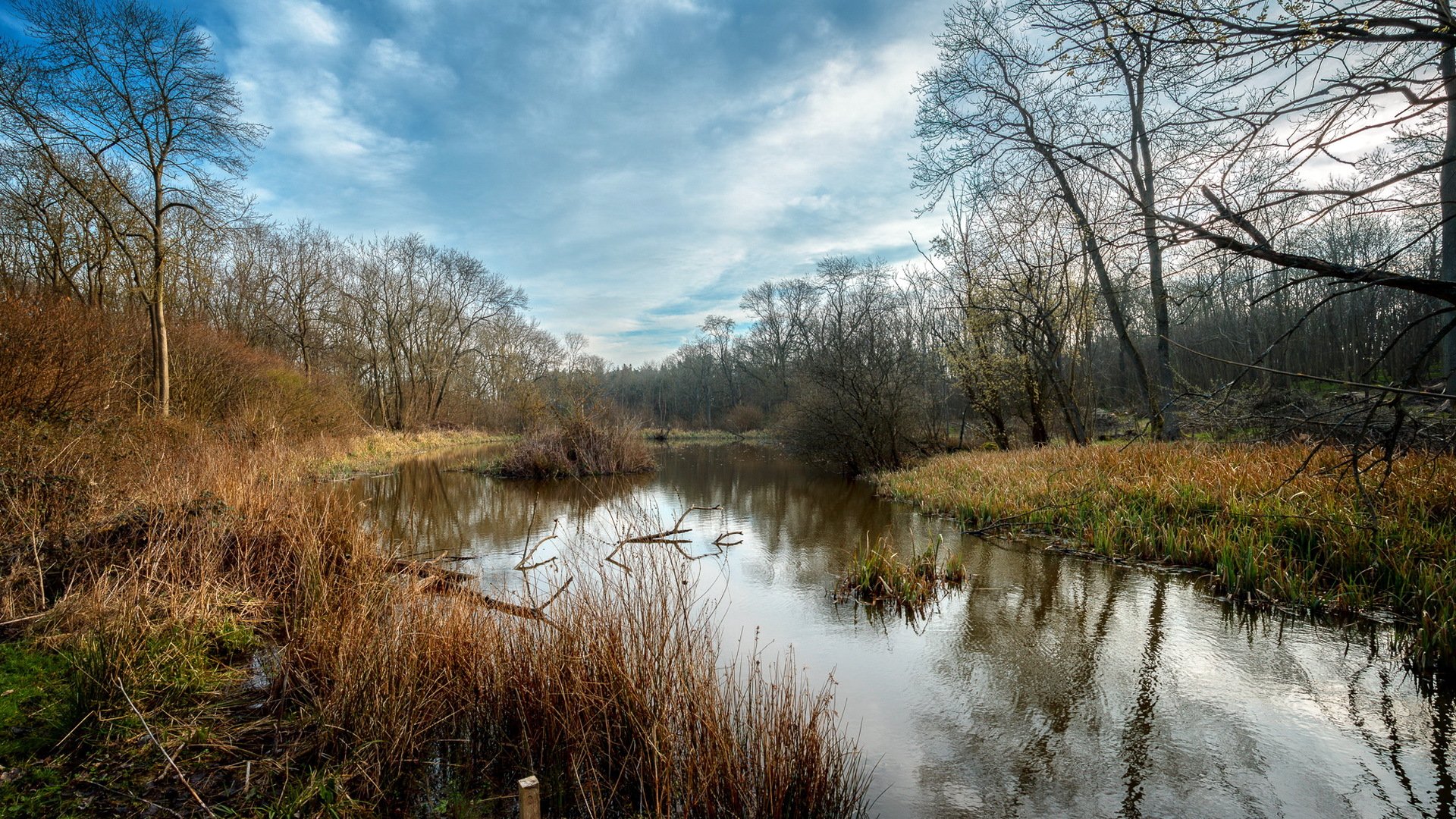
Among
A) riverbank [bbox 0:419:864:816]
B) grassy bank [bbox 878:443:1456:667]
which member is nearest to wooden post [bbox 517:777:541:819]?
riverbank [bbox 0:419:864:816]

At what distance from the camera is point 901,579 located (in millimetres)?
6645

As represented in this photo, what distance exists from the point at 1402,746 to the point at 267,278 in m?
30.5

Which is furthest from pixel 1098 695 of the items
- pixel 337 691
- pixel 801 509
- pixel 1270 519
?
pixel 801 509

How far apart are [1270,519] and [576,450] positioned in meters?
15.3

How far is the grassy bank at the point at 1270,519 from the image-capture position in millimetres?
5379

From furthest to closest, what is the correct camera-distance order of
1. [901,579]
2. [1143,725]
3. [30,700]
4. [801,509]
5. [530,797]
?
[801,509], [901,579], [1143,725], [30,700], [530,797]

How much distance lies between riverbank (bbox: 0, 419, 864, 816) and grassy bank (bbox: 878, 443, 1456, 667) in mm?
2963

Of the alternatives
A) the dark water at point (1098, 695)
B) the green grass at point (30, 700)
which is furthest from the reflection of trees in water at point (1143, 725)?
the green grass at point (30, 700)

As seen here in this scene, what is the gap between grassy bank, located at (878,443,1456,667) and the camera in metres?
5.38

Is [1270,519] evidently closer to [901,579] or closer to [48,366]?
[901,579]

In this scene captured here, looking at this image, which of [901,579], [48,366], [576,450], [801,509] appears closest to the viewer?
[901,579]

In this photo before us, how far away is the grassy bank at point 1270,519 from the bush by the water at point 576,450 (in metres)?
10.8

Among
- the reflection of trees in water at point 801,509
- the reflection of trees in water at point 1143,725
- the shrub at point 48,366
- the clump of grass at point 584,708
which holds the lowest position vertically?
the reflection of trees in water at point 1143,725

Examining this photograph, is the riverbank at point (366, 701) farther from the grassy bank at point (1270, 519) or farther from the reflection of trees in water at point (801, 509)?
the reflection of trees in water at point (801, 509)
